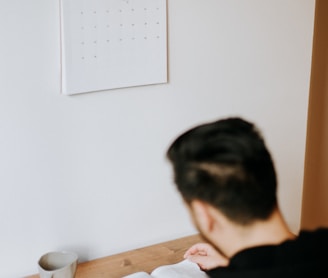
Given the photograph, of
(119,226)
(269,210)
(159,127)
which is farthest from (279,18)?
(269,210)

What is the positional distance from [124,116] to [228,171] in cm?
73

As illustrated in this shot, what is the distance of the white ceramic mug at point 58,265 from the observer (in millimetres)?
1364

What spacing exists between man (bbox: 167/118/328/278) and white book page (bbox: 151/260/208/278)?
0.56 meters

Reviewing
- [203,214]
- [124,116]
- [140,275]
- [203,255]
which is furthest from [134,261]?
[203,214]

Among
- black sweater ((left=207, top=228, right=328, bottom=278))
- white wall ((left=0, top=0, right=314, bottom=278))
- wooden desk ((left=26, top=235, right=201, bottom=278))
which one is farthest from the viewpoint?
wooden desk ((left=26, top=235, right=201, bottom=278))

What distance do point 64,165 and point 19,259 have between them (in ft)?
0.96

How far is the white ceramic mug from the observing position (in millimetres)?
1364

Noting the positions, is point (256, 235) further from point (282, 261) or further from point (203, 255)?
point (203, 255)

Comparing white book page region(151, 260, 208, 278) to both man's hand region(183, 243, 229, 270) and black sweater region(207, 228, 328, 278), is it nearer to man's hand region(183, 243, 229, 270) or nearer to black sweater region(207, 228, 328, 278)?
man's hand region(183, 243, 229, 270)

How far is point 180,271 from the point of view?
145 centimetres

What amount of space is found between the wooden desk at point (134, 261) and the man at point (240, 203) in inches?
26.2

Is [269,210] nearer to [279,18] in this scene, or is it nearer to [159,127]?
[159,127]

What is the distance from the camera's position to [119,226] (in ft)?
5.22

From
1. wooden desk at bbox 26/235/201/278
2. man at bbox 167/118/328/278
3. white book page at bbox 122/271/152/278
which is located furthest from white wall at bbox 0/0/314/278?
man at bbox 167/118/328/278
